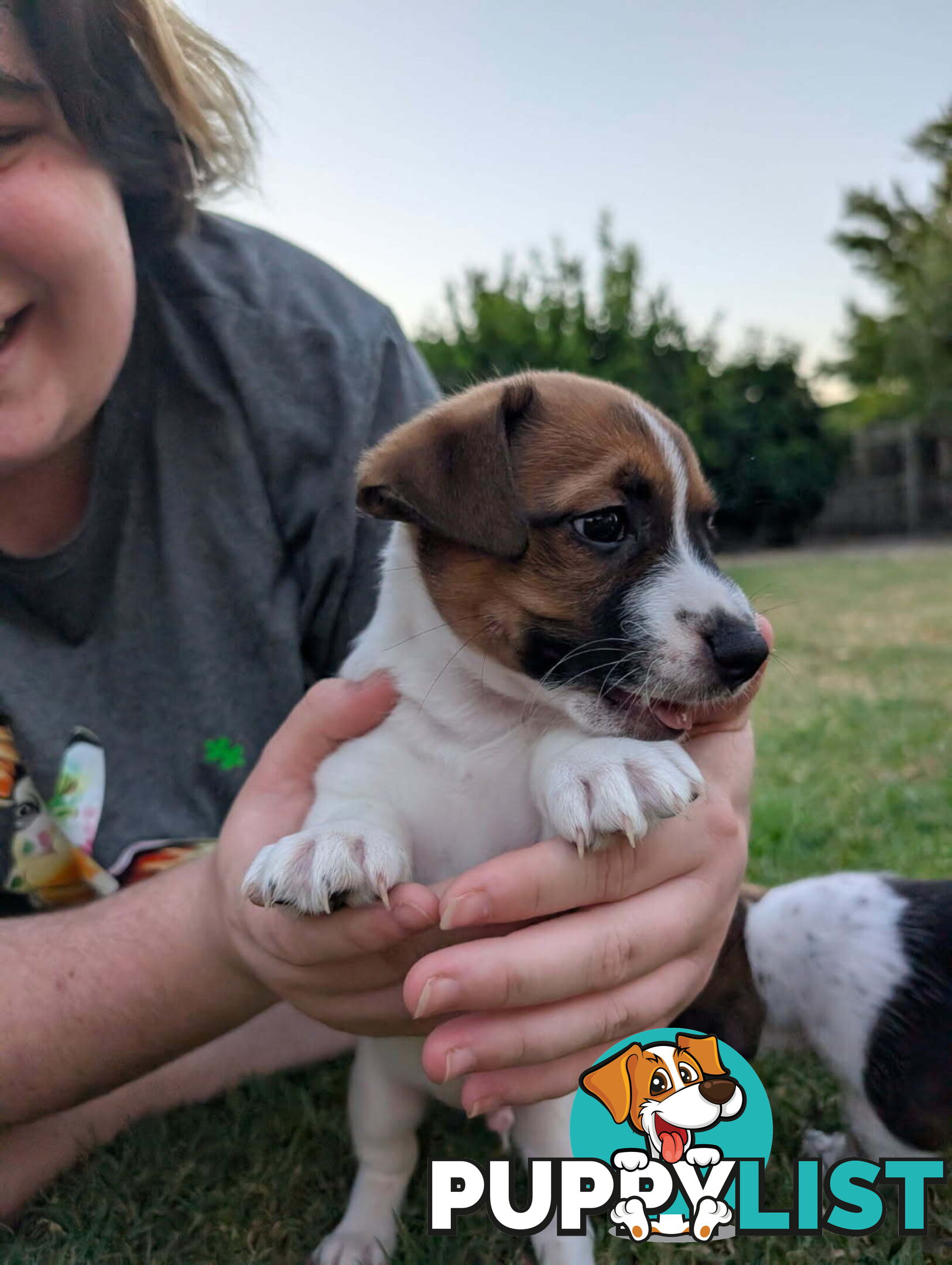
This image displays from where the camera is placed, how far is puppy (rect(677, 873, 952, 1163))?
7.30 feet

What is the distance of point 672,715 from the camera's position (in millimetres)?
2107

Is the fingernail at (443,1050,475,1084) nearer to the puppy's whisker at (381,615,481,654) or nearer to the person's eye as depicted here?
the puppy's whisker at (381,615,481,654)

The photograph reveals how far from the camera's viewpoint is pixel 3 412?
7.82 feet

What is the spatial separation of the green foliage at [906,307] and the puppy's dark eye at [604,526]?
2406 cm

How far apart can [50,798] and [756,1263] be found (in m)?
1.83

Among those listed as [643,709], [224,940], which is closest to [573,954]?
[643,709]

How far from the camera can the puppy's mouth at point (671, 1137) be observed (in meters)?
1.64

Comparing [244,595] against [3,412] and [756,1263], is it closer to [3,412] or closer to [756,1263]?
[3,412]

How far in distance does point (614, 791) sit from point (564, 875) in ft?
0.52

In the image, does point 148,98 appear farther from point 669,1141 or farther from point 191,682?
point 669,1141

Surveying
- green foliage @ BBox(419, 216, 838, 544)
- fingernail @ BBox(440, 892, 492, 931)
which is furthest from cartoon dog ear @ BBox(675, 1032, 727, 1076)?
green foliage @ BBox(419, 216, 838, 544)

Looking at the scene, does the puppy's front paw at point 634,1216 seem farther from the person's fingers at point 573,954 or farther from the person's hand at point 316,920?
the person's hand at point 316,920

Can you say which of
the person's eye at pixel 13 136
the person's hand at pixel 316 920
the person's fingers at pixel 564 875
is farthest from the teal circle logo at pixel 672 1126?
the person's eye at pixel 13 136

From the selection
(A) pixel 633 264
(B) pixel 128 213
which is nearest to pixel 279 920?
(B) pixel 128 213
